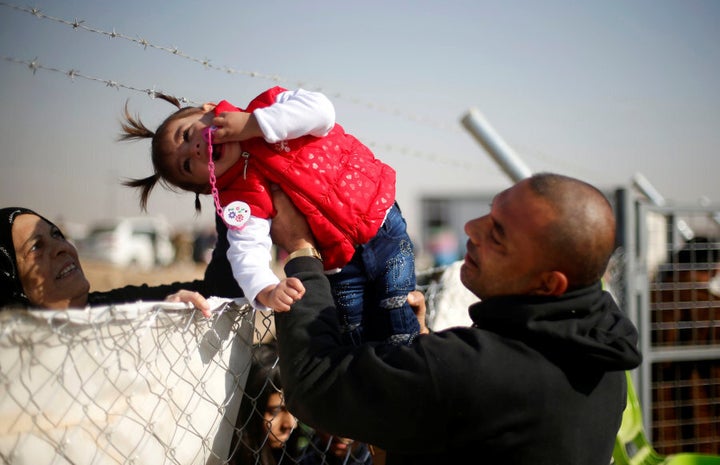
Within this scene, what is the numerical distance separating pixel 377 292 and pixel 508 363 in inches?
30.2

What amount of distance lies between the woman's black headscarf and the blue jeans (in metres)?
1.09

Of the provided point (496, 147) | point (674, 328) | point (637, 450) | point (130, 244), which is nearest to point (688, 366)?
point (674, 328)

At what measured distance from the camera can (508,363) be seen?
1.42 m

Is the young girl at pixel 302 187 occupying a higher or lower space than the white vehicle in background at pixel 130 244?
higher

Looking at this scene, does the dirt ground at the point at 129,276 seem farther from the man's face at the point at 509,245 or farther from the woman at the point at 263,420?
the man's face at the point at 509,245

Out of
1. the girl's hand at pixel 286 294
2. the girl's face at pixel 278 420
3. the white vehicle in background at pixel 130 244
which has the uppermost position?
the girl's hand at pixel 286 294

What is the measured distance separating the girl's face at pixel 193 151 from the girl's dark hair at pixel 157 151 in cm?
2

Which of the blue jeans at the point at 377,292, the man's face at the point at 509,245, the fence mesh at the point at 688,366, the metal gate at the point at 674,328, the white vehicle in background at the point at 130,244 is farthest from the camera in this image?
the white vehicle in background at the point at 130,244

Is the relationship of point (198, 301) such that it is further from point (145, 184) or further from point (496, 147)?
point (496, 147)

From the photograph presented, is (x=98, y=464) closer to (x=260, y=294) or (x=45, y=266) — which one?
(x=260, y=294)

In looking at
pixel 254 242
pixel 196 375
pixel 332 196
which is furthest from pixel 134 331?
pixel 332 196

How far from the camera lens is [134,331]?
1619 millimetres

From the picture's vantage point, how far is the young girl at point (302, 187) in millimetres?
1907

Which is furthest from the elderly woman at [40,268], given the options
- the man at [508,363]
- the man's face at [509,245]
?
the man's face at [509,245]
